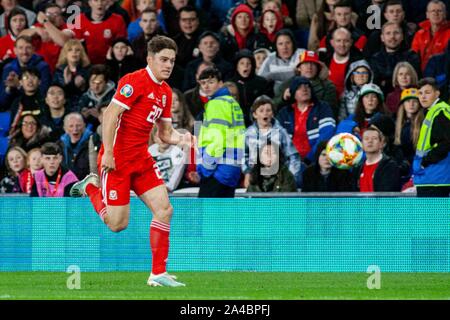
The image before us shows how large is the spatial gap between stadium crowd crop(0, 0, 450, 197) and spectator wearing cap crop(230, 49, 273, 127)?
0.07ft

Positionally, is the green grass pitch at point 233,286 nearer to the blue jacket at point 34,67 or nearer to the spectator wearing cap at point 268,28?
the blue jacket at point 34,67

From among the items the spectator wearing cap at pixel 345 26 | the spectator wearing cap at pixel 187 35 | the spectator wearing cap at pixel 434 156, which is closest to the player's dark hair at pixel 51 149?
the spectator wearing cap at pixel 187 35

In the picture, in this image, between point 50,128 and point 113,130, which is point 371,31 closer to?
point 50,128

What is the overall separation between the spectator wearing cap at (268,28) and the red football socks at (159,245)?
5932 mm

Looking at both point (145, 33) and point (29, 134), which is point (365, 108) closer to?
point (145, 33)

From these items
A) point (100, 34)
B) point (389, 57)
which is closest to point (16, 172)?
point (100, 34)

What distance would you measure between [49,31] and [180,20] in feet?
7.09

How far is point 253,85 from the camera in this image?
17.0 meters

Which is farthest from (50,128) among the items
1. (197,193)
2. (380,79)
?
(380,79)

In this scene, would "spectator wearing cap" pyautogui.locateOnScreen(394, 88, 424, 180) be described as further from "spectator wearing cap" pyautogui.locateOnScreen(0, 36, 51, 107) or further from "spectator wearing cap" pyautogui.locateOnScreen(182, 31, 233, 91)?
"spectator wearing cap" pyautogui.locateOnScreen(0, 36, 51, 107)

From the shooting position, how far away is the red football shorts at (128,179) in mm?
12531

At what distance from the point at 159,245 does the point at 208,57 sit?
5786 mm

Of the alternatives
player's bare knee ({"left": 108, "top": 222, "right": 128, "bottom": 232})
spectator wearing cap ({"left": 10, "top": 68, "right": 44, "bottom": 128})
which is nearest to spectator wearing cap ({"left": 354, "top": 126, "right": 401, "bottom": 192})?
player's bare knee ({"left": 108, "top": 222, "right": 128, "bottom": 232})

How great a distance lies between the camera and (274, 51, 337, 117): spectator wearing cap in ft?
54.7
